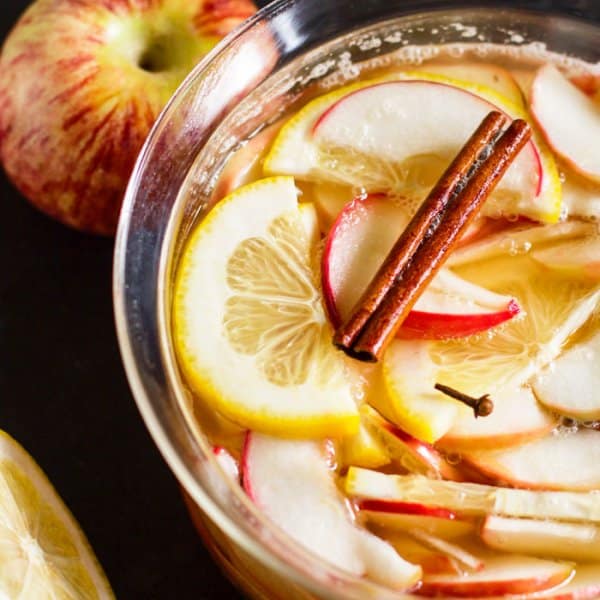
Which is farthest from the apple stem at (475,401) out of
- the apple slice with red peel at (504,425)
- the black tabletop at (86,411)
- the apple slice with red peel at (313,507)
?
the black tabletop at (86,411)

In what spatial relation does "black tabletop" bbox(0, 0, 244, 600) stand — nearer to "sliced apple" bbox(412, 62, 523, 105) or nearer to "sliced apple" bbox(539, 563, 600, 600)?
"sliced apple" bbox(539, 563, 600, 600)

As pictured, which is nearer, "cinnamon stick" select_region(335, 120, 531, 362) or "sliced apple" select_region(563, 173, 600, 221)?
"cinnamon stick" select_region(335, 120, 531, 362)

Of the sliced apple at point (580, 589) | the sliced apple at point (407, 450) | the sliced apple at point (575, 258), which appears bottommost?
the sliced apple at point (580, 589)

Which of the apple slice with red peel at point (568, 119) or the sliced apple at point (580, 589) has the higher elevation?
the apple slice with red peel at point (568, 119)

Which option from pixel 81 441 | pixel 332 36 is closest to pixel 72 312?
pixel 81 441

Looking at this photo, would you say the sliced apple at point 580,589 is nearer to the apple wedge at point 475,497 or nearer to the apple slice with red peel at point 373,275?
the apple wedge at point 475,497

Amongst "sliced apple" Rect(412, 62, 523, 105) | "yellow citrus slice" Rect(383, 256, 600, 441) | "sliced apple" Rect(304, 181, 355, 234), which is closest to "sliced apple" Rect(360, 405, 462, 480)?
"yellow citrus slice" Rect(383, 256, 600, 441)

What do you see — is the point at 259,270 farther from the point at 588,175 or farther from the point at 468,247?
the point at 588,175
